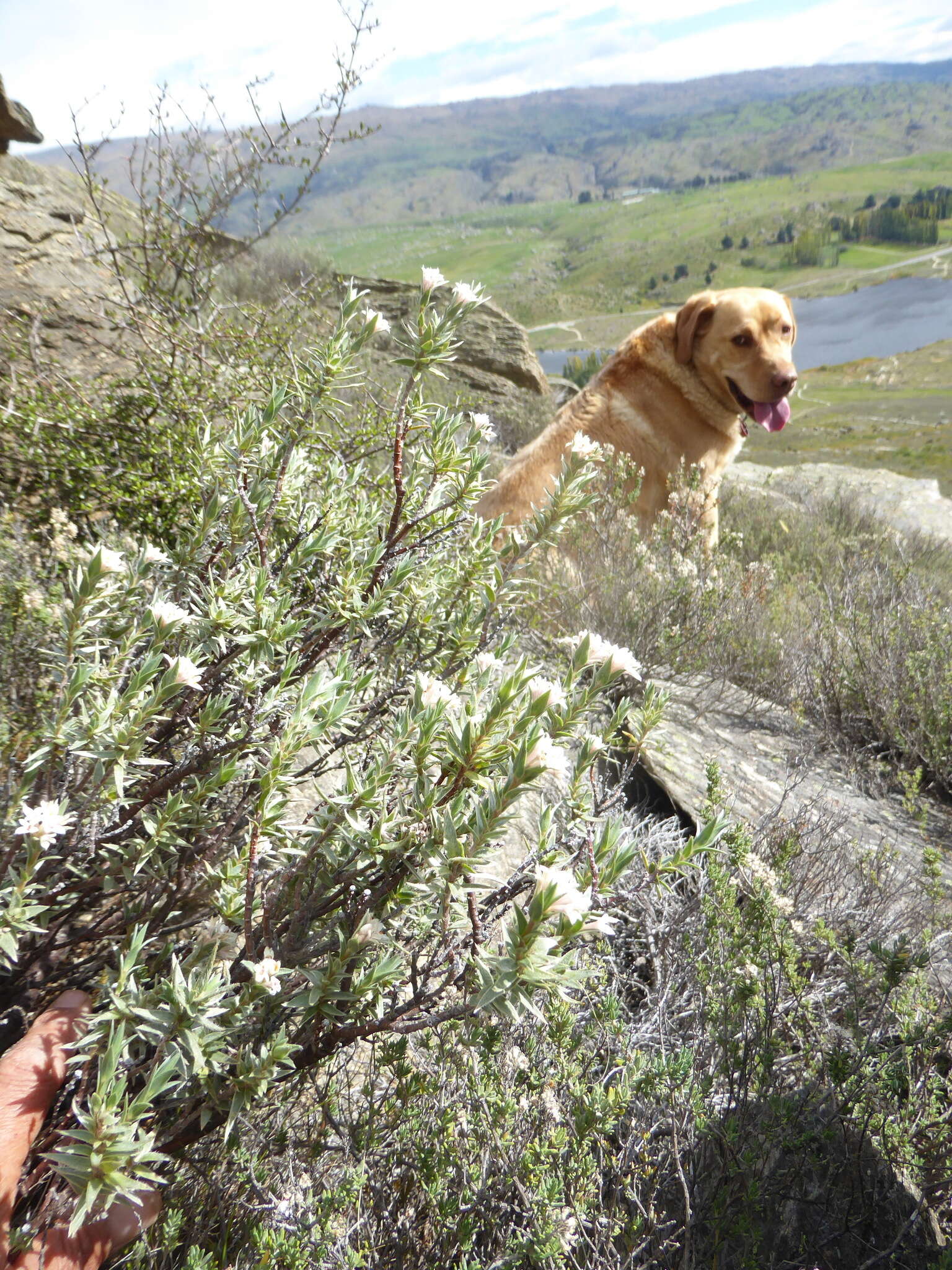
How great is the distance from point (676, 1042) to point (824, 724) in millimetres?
2411

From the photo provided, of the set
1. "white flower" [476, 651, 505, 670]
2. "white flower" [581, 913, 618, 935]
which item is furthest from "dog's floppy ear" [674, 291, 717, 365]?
"white flower" [581, 913, 618, 935]

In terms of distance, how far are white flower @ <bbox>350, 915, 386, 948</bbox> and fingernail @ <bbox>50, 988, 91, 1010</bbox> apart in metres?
0.46

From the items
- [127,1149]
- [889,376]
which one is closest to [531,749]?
[127,1149]

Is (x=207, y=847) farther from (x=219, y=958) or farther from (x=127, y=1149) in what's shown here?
(x=127, y=1149)

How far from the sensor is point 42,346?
4.30 m

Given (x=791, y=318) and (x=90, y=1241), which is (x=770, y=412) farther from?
(x=90, y=1241)

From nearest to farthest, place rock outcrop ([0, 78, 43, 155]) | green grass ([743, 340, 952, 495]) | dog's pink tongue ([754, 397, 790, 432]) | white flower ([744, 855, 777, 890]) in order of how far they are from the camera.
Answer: white flower ([744, 855, 777, 890]) < dog's pink tongue ([754, 397, 790, 432]) < rock outcrop ([0, 78, 43, 155]) < green grass ([743, 340, 952, 495])

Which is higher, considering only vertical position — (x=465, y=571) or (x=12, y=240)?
(x=12, y=240)

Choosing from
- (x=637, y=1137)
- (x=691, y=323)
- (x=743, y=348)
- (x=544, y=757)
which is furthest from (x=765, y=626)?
(x=544, y=757)

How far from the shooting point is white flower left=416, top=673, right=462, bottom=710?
1142mm

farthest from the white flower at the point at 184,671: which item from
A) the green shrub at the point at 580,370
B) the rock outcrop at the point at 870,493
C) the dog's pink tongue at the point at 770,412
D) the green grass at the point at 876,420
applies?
the green shrub at the point at 580,370

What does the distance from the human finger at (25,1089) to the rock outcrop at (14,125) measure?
7465 millimetres

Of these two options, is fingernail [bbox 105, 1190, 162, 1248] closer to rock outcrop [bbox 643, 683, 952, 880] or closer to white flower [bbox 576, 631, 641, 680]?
white flower [bbox 576, 631, 641, 680]

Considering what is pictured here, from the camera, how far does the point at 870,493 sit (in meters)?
11.3
